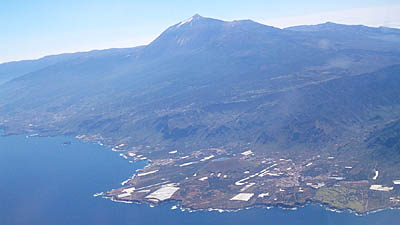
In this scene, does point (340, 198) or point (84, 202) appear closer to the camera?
point (340, 198)

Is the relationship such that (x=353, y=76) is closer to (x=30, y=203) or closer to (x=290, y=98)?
(x=290, y=98)

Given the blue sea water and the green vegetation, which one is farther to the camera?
the green vegetation

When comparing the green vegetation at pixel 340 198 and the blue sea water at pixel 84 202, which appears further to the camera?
the green vegetation at pixel 340 198

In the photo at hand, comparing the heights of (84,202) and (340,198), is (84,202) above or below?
below

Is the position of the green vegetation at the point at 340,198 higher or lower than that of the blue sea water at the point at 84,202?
higher

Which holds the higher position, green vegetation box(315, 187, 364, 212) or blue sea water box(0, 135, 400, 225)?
green vegetation box(315, 187, 364, 212)
